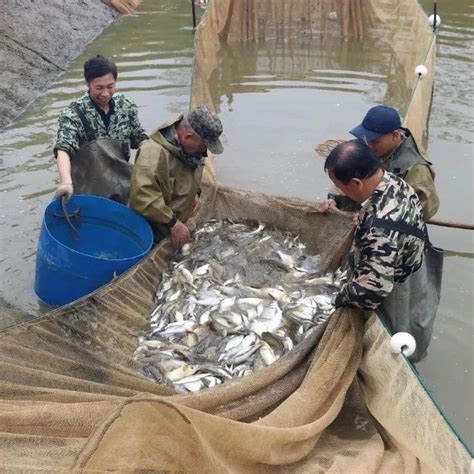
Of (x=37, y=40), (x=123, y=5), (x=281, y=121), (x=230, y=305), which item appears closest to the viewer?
(x=230, y=305)

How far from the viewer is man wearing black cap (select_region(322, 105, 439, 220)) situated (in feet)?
18.0

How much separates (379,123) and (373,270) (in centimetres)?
170

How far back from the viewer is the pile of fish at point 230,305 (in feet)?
16.6

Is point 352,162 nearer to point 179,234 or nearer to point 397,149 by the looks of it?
point 397,149

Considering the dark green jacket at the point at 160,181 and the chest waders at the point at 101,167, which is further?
the chest waders at the point at 101,167

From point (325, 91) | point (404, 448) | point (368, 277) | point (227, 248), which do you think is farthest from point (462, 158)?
point (404, 448)

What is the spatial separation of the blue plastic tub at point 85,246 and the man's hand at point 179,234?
0.91ft

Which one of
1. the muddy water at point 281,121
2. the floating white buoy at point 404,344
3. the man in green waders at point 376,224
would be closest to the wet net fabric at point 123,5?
the muddy water at point 281,121

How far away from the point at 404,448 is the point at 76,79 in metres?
11.3

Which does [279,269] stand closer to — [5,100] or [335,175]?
[335,175]

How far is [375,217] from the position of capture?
433cm

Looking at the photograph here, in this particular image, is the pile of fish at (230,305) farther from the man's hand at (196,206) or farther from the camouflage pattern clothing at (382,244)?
the camouflage pattern clothing at (382,244)

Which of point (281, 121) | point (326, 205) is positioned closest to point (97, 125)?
point (326, 205)

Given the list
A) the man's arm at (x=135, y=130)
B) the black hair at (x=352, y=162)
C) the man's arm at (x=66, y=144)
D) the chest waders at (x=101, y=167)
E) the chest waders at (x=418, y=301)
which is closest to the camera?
the black hair at (x=352, y=162)
